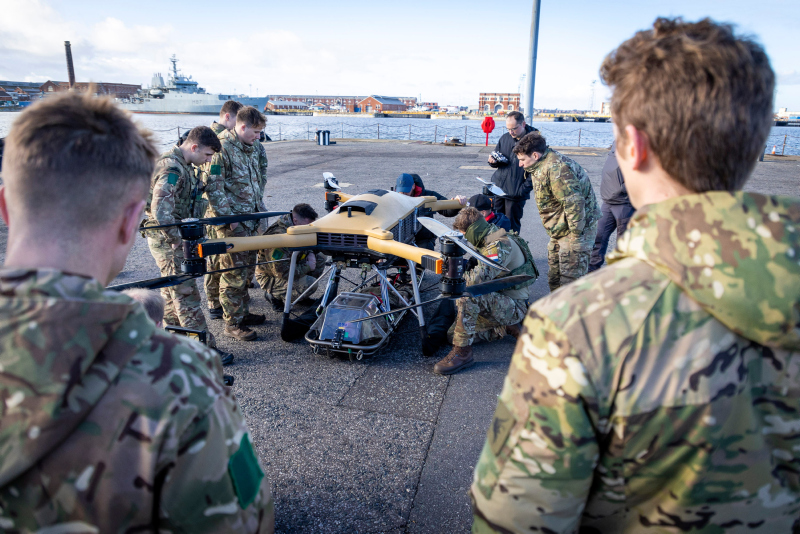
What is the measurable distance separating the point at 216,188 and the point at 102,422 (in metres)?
4.74

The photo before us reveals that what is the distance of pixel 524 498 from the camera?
1.09 metres

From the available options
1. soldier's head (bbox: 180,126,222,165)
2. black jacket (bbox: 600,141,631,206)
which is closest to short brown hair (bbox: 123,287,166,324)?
soldier's head (bbox: 180,126,222,165)

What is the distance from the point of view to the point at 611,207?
6238mm

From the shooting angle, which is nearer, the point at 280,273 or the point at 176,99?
the point at 280,273

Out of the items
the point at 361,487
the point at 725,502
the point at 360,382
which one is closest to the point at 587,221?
the point at 360,382

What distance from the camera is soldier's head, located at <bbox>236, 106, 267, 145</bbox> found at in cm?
545

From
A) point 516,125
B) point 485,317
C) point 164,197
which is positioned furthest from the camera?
point 516,125

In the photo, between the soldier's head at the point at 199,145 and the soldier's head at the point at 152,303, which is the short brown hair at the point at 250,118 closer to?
the soldier's head at the point at 199,145

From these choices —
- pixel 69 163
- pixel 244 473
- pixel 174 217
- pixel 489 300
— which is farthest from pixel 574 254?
pixel 69 163

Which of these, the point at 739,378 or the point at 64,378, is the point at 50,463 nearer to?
the point at 64,378

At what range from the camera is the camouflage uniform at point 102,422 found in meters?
0.87

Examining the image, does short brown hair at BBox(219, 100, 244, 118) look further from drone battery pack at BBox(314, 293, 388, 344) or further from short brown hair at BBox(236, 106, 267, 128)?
drone battery pack at BBox(314, 293, 388, 344)

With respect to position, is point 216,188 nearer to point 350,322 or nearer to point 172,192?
point 172,192

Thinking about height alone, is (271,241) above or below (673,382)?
below
